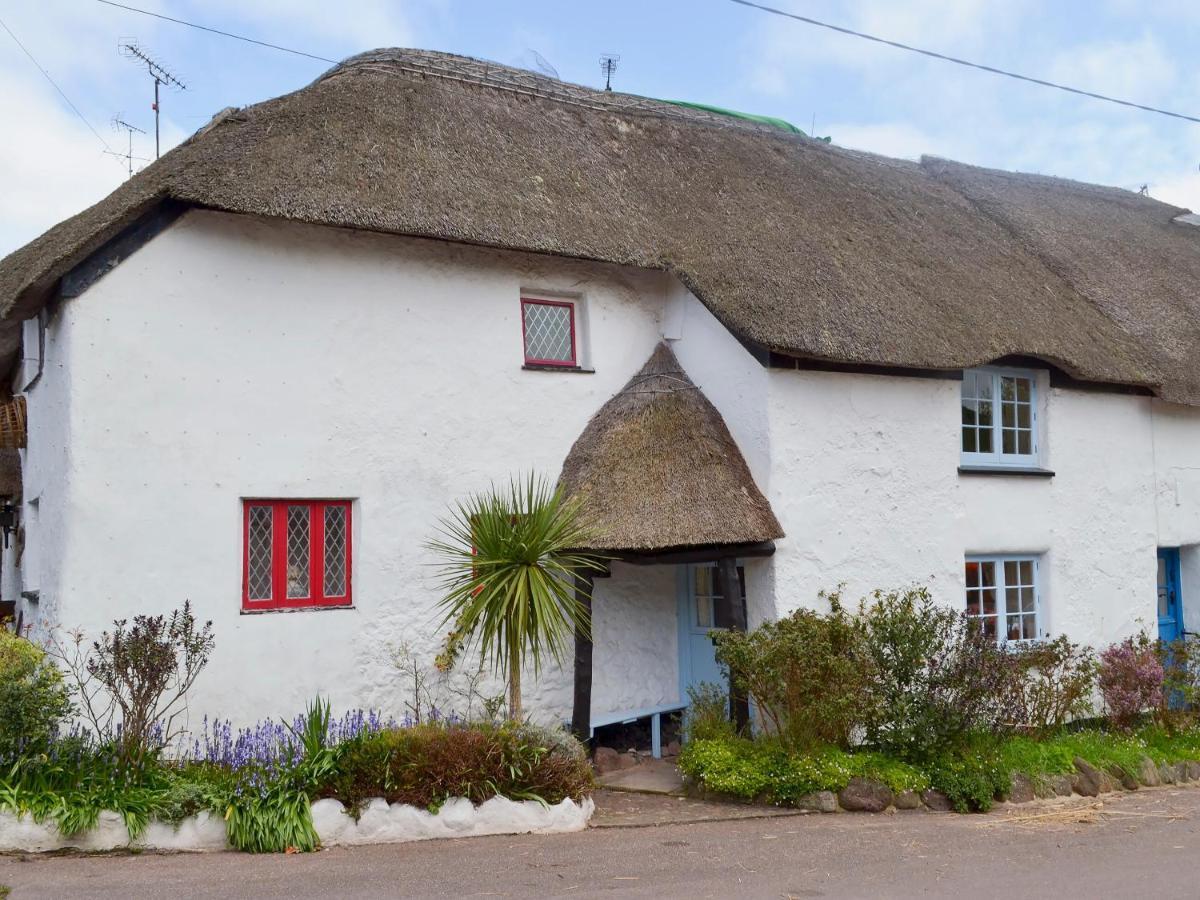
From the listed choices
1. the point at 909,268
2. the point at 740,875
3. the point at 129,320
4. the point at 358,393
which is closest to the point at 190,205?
the point at 129,320

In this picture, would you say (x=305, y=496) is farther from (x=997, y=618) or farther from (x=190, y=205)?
(x=997, y=618)

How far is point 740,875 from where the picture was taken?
318 inches

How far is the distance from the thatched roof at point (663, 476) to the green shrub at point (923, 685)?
62.0 inches

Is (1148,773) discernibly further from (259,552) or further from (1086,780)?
(259,552)

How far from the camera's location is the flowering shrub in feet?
42.7

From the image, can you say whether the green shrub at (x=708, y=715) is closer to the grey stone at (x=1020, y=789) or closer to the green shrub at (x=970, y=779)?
the green shrub at (x=970, y=779)

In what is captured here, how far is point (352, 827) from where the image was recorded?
8.77 meters

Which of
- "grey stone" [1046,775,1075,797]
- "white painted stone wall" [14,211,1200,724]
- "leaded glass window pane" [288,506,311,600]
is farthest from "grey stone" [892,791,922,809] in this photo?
"leaded glass window pane" [288,506,311,600]

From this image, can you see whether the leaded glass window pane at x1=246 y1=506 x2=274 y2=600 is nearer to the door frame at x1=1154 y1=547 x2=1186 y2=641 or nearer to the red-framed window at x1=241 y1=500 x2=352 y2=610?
the red-framed window at x1=241 y1=500 x2=352 y2=610

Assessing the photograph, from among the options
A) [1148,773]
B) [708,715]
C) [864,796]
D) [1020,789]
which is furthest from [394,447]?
[1148,773]

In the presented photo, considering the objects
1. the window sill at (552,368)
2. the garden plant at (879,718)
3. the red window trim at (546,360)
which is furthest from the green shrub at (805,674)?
the red window trim at (546,360)

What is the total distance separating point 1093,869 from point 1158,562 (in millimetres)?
8587

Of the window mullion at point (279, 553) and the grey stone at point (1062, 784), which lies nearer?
the window mullion at point (279, 553)

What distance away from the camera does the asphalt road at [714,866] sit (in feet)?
24.8
